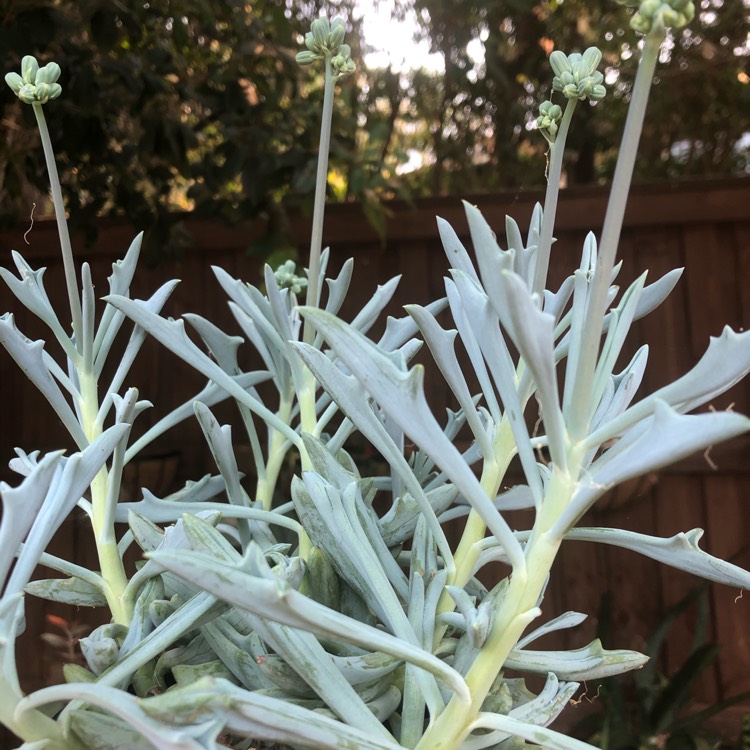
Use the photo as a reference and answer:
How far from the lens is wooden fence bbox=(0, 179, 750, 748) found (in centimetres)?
134

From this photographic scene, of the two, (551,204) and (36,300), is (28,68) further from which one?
(551,204)

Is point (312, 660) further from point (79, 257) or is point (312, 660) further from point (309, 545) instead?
point (79, 257)

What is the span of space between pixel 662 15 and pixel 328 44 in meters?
0.20

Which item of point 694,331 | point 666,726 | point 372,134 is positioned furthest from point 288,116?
point 666,726

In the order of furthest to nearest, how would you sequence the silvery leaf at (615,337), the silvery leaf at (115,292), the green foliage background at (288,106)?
the green foliage background at (288,106) < the silvery leaf at (115,292) < the silvery leaf at (615,337)

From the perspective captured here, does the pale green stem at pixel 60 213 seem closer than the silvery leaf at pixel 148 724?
No

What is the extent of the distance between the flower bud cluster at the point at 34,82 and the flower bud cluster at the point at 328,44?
0.14m

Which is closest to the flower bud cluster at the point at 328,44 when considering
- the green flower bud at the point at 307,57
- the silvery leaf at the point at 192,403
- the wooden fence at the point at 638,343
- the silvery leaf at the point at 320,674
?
the green flower bud at the point at 307,57

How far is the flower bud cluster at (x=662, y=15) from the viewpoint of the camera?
0.22 m

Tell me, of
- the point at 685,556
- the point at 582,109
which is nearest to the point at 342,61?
the point at 685,556

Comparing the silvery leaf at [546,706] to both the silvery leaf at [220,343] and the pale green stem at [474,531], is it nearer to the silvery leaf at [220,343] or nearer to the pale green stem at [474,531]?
the pale green stem at [474,531]

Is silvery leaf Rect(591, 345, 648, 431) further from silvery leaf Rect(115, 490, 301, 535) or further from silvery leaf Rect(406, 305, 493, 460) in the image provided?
silvery leaf Rect(115, 490, 301, 535)

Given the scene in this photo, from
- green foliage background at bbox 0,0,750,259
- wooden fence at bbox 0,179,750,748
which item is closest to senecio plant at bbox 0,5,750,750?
green foliage background at bbox 0,0,750,259

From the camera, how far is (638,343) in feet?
4.38
